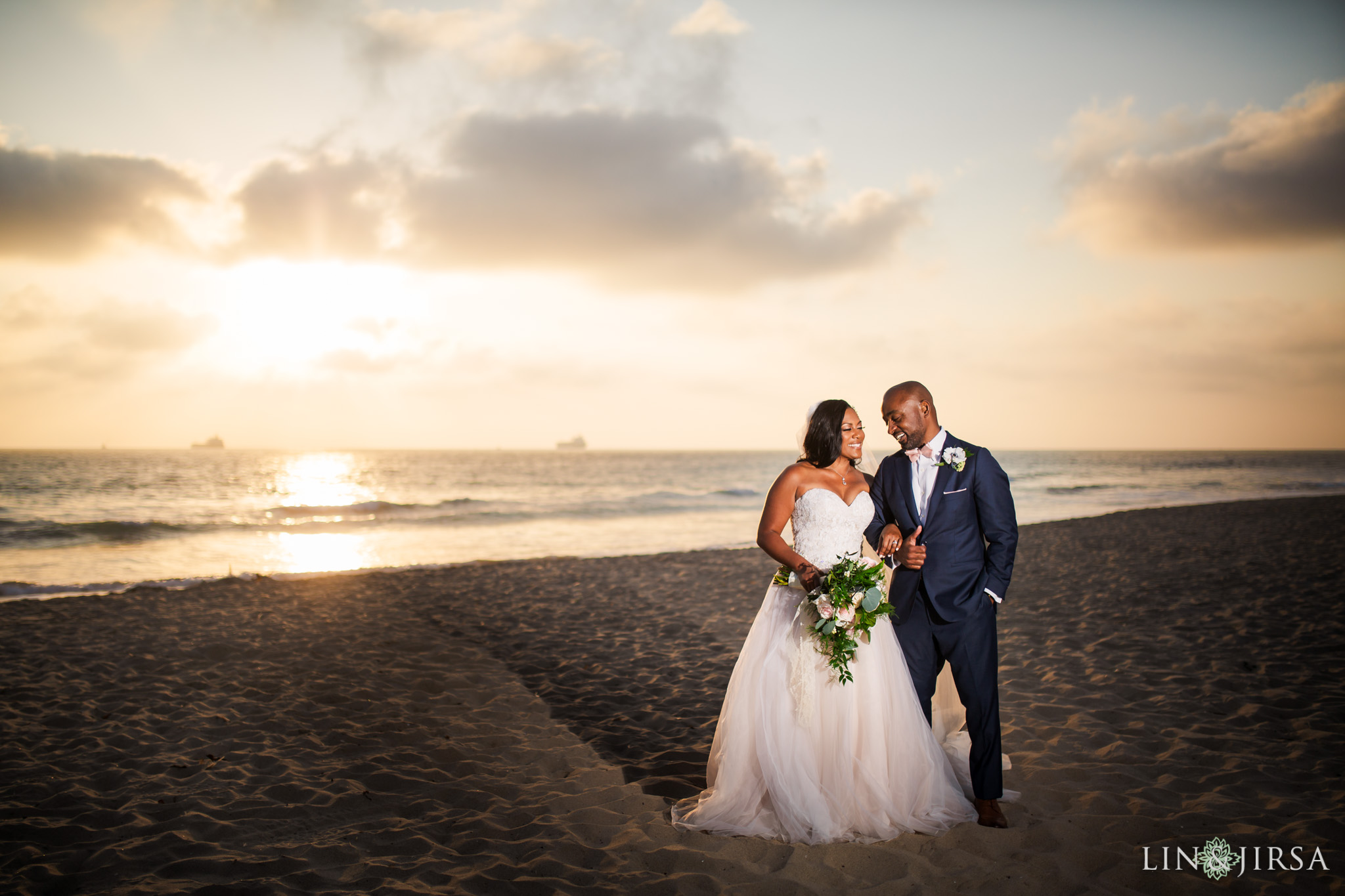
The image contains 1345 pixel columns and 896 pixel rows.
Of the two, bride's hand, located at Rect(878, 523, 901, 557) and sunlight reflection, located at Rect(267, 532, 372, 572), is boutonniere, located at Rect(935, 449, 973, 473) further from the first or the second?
sunlight reflection, located at Rect(267, 532, 372, 572)

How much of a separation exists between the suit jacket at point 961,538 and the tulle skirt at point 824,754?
33 centimetres

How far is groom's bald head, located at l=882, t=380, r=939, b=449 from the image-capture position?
13.2 feet

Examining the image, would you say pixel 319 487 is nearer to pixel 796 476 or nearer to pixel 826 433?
pixel 796 476

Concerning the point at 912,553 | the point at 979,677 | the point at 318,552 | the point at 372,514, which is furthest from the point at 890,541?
the point at 372,514

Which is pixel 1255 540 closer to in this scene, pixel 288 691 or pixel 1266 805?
pixel 1266 805

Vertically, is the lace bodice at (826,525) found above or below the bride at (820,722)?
above

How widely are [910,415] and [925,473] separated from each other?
0.36 m

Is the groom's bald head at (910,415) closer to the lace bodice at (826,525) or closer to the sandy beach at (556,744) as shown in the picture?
the lace bodice at (826,525)

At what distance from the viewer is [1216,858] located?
3.60m

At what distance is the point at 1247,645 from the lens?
7445mm

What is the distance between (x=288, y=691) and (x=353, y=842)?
340cm

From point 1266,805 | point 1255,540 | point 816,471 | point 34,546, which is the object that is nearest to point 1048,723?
point 1266,805

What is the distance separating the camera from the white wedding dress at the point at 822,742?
3.78 metres

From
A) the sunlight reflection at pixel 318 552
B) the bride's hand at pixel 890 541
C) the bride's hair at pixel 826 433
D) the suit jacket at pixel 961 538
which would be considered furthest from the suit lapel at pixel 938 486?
the sunlight reflection at pixel 318 552
